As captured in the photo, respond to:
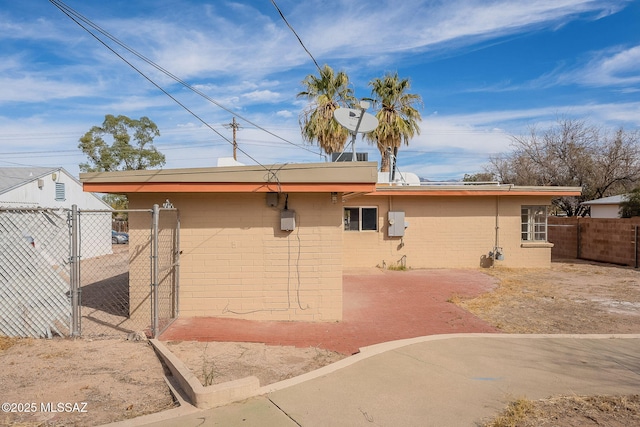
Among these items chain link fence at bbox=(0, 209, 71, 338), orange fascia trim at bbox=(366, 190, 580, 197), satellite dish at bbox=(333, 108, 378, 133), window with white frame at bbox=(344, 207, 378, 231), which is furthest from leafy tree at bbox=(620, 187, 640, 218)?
chain link fence at bbox=(0, 209, 71, 338)

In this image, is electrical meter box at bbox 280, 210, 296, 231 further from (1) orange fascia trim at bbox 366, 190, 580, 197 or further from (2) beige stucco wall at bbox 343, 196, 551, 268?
(2) beige stucco wall at bbox 343, 196, 551, 268

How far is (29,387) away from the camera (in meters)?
4.42

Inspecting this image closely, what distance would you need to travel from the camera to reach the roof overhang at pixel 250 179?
7199 millimetres

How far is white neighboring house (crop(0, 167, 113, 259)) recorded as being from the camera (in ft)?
62.1

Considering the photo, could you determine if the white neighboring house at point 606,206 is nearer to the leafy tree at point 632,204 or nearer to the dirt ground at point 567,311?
the leafy tree at point 632,204

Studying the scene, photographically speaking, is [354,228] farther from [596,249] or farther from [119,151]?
[119,151]

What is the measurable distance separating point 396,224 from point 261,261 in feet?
25.9

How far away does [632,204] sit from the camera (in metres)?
17.6

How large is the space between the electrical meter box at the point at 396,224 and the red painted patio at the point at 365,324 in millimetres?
3567

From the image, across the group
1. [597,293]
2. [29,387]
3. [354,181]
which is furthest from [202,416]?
[597,293]

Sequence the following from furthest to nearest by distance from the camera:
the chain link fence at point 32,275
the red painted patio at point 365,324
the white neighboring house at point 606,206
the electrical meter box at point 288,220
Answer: the white neighboring house at point 606,206 < the electrical meter box at point 288,220 < the red painted patio at point 365,324 < the chain link fence at point 32,275

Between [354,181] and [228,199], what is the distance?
226 cm

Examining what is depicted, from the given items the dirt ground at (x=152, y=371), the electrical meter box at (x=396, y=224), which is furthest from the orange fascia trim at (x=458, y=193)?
the dirt ground at (x=152, y=371)

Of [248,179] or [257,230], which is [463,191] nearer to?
[257,230]
